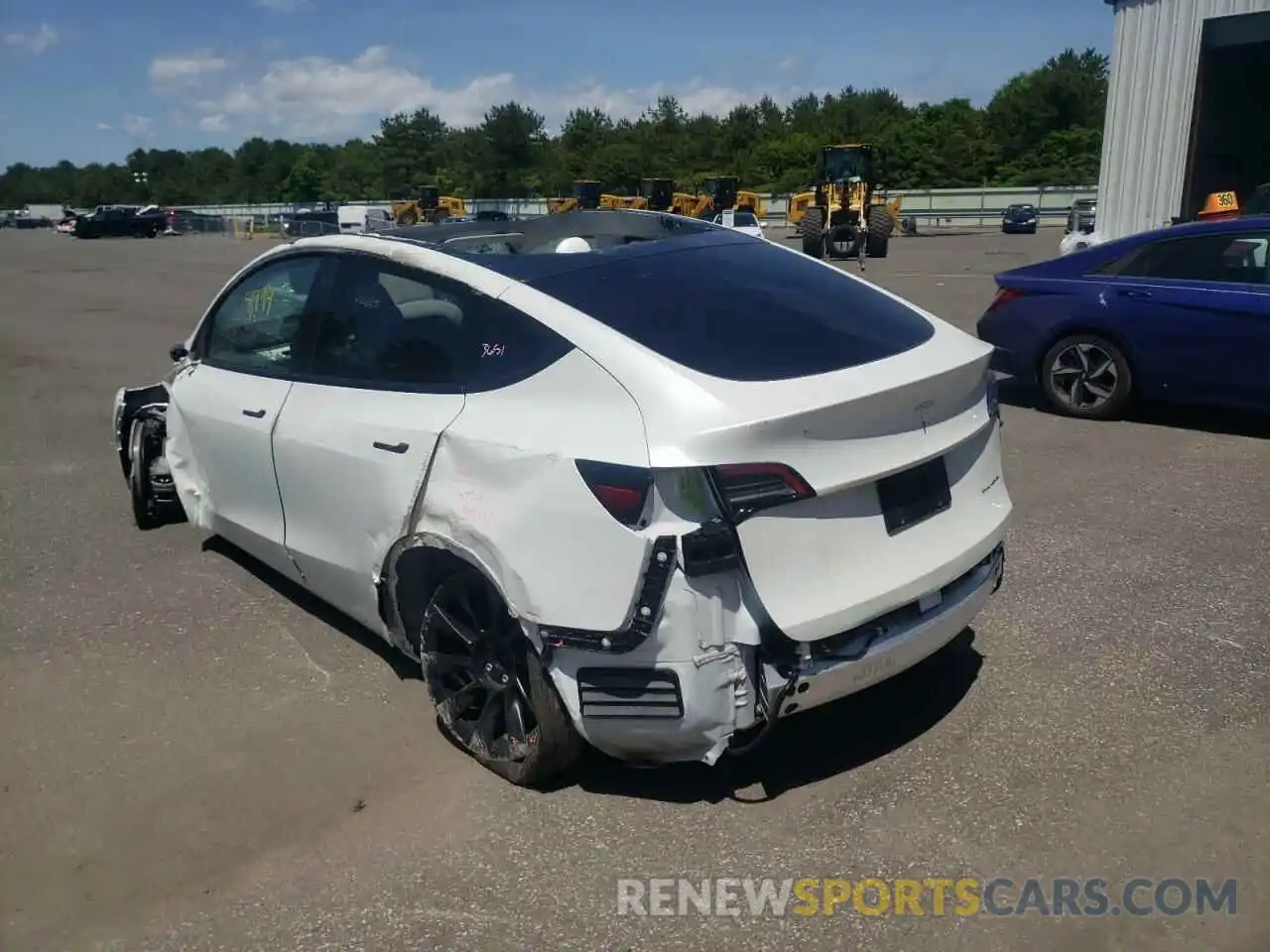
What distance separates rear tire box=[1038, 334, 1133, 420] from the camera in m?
7.82

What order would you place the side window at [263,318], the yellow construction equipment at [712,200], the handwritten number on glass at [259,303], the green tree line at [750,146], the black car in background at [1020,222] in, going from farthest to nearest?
the green tree line at [750,146] → the black car in background at [1020,222] → the yellow construction equipment at [712,200] → the handwritten number on glass at [259,303] → the side window at [263,318]

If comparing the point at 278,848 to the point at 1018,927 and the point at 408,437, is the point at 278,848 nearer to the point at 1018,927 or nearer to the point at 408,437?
the point at 408,437

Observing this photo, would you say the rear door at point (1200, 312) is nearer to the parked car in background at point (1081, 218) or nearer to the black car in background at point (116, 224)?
the parked car in background at point (1081, 218)

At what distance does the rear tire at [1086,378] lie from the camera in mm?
7824

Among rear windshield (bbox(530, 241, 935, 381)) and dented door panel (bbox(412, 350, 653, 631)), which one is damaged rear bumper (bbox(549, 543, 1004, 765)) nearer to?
dented door panel (bbox(412, 350, 653, 631))

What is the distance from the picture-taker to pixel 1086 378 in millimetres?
8031

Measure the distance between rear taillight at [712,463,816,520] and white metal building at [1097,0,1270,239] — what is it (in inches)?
718

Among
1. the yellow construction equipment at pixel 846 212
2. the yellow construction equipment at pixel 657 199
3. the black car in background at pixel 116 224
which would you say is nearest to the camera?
the yellow construction equipment at pixel 846 212

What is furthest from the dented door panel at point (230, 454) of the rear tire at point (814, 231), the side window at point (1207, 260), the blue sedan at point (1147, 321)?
the rear tire at point (814, 231)

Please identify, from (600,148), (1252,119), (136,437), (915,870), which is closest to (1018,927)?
(915,870)

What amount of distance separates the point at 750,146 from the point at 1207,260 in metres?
83.2

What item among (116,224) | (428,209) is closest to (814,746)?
(428,209)

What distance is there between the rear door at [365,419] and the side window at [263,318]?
13.0 inches

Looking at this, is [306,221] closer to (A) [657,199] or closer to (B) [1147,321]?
(A) [657,199]
